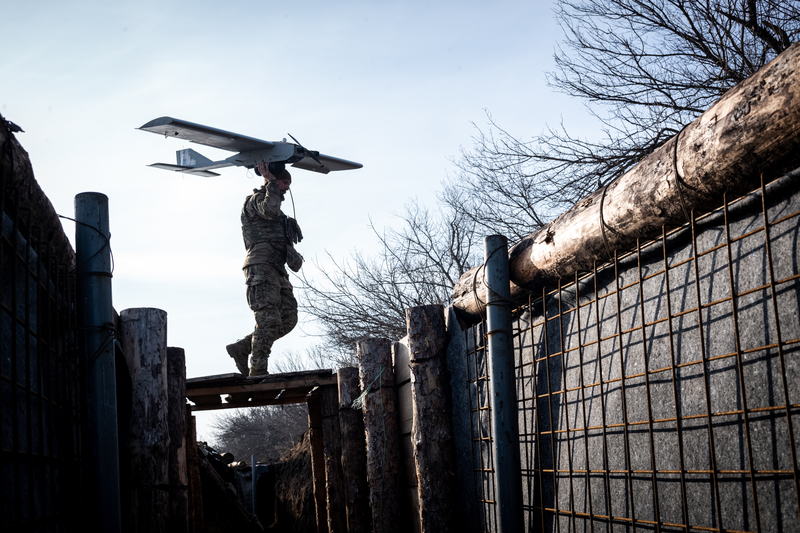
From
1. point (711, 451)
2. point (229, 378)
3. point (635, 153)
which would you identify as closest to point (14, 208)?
point (711, 451)

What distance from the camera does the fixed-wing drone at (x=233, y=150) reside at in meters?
7.54

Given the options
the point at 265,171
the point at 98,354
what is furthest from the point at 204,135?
the point at 98,354

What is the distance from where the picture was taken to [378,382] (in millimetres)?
5398

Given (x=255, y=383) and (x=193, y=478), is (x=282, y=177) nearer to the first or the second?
(x=255, y=383)

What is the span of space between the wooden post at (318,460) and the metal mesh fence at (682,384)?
573cm

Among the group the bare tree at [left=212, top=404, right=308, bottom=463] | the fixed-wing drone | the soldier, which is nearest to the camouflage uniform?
the soldier

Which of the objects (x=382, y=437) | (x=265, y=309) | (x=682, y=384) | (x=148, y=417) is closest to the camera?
(x=682, y=384)

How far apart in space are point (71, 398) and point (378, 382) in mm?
2826

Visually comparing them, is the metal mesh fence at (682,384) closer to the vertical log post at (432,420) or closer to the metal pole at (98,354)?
the vertical log post at (432,420)

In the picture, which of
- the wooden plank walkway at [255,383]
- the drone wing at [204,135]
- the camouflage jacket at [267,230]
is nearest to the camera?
the wooden plank walkway at [255,383]

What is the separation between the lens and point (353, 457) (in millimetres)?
6492

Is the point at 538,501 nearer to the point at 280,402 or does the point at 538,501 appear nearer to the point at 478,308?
the point at 478,308

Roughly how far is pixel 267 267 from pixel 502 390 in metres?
5.22

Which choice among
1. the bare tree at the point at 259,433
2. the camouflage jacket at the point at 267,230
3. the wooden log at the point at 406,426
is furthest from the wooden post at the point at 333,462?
the bare tree at the point at 259,433
